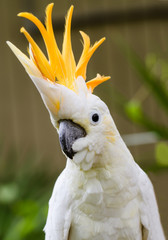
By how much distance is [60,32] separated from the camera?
3.17 metres

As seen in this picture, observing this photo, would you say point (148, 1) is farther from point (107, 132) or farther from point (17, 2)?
point (107, 132)

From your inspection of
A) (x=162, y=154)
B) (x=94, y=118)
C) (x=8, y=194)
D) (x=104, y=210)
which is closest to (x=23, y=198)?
(x=8, y=194)

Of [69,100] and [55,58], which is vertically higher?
[55,58]

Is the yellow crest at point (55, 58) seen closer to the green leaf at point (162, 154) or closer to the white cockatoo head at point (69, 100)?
the white cockatoo head at point (69, 100)

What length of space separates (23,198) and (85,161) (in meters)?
1.79

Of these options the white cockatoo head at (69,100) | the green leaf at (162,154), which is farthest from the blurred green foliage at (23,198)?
the white cockatoo head at (69,100)

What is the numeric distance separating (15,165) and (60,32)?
1.19 m

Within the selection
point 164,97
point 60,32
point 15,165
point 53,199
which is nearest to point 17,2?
point 60,32

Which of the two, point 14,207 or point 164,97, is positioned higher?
point 164,97

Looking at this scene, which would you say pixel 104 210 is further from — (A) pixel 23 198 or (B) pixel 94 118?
(A) pixel 23 198

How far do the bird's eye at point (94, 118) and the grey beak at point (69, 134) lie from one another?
0.04 metres

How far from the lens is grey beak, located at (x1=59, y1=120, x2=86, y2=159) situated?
97 centimetres

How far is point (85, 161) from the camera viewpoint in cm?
104

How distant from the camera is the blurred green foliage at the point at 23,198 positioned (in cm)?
227
